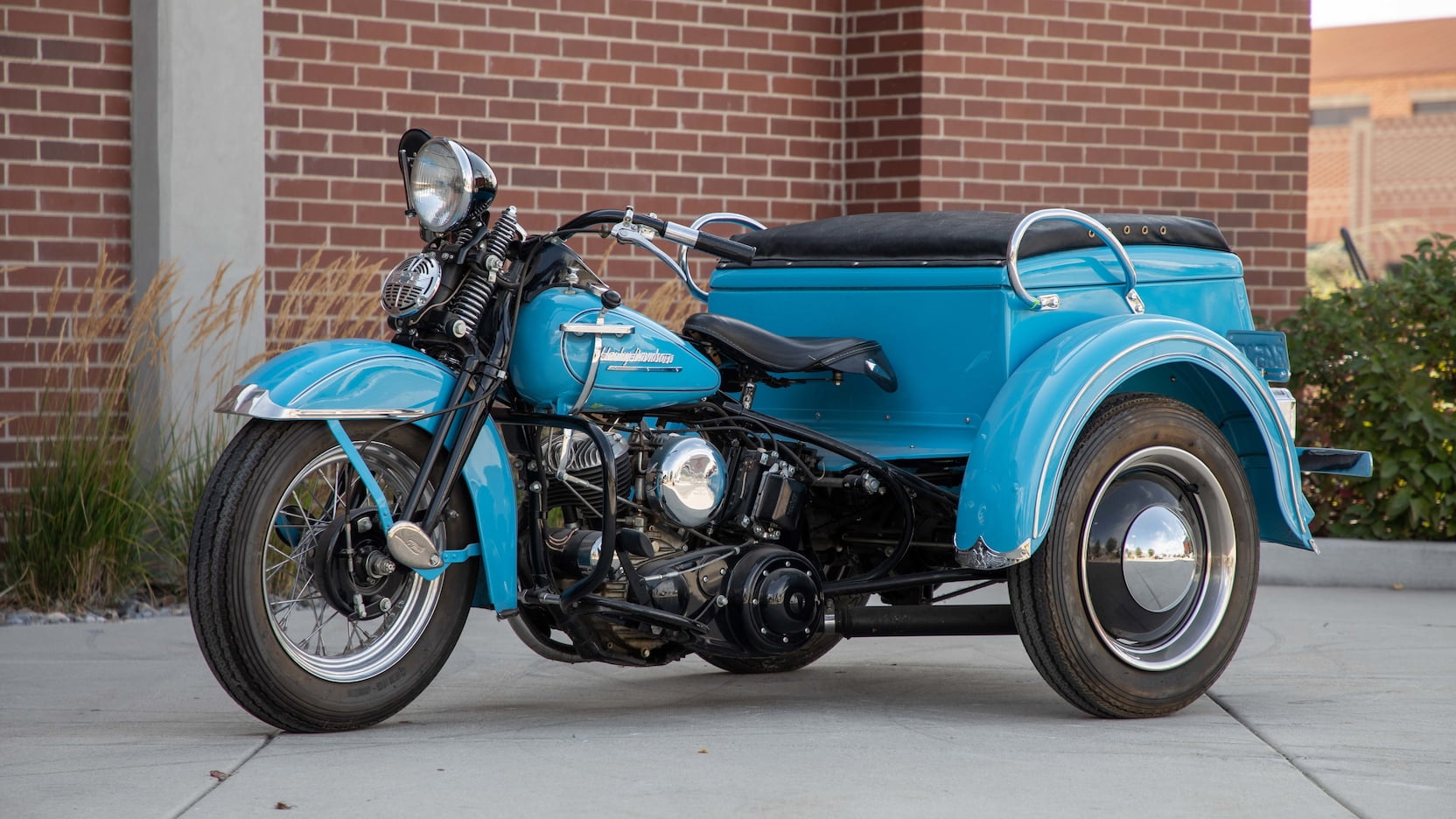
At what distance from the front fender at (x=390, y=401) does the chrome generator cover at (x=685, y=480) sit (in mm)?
359

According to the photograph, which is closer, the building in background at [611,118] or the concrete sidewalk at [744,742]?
the concrete sidewalk at [744,742]

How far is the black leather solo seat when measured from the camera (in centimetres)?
433

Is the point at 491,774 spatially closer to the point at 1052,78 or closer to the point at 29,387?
the point at 29,387

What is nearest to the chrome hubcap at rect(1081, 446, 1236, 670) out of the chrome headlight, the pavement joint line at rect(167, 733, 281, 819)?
the chrome headlight

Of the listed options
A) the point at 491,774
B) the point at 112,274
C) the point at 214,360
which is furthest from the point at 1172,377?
the point at 112,274

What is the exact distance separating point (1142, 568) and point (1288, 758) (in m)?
0.67

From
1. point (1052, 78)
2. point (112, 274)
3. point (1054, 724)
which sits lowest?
point (1054, 724)

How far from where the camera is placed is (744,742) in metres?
4.02

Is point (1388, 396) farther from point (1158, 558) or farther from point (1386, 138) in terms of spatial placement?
point (1386, 138)

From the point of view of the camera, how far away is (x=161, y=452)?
6262 mm

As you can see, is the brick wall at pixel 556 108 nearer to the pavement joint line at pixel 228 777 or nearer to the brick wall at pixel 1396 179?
the pavement joint line at pixel 228 777

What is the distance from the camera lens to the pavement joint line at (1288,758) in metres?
3.47

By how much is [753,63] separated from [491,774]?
16.7 ft

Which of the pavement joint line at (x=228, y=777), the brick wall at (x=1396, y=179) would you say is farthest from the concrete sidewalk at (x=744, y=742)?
the brick wall at (x=1396, y=179)
